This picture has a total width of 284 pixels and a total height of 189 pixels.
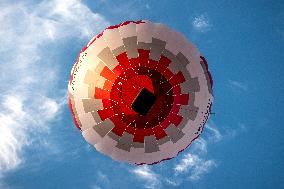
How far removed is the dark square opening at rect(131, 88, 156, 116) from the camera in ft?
44.2

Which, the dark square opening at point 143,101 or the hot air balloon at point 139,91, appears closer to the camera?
the dark square opening at point 143,101

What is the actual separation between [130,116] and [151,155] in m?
2.24

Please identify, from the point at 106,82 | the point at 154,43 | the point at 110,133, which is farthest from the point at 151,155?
the point at 154,43

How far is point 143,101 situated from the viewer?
531 inches

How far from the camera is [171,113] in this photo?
1433 cm

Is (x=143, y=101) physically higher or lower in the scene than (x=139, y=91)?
lower

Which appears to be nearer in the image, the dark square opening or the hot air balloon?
the dark square opening

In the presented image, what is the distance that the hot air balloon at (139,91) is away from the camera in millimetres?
13719

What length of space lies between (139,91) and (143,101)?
412 millimetres

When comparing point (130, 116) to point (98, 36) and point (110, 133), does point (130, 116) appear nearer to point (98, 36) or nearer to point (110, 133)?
point (110, 133)

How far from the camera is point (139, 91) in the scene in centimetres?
1358

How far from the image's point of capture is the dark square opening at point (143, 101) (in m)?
13.5

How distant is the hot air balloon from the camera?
45.0 ft

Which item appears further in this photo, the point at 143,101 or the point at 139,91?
the point at 139,91
